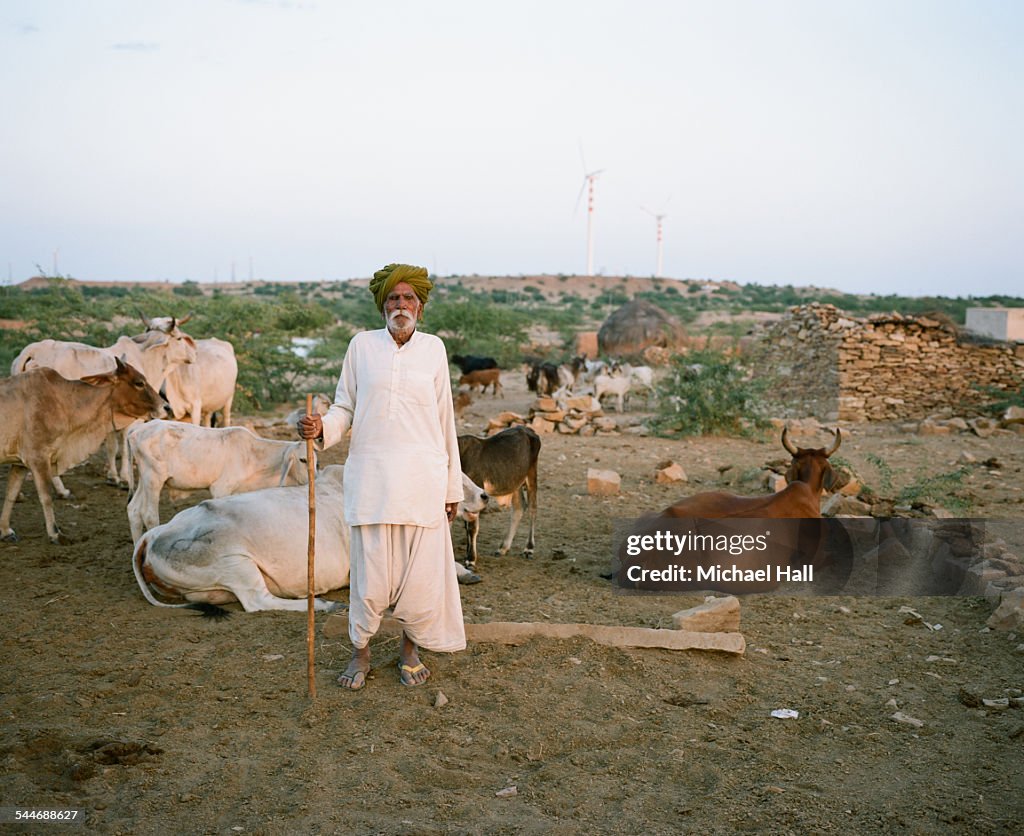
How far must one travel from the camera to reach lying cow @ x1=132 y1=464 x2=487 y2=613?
550 centimetres

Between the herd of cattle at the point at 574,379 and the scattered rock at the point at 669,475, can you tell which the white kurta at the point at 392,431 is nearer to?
the scattered rock at the point at 669,475

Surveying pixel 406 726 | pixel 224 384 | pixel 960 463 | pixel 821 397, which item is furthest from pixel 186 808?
pixel 821 397

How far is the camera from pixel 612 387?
17.4 m

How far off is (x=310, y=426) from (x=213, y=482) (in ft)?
9.84

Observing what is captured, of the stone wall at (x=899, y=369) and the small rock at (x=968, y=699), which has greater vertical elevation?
the stone wall at (x=899, y=369)

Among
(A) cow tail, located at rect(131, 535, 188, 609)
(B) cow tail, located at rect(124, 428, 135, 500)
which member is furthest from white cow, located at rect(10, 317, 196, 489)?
(A) cow tail, located at rect(131, 535, 188, 609)

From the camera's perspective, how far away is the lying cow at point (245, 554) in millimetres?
5496

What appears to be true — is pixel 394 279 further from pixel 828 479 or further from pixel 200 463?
pixel 828 479

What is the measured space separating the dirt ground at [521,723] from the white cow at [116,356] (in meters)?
3.75

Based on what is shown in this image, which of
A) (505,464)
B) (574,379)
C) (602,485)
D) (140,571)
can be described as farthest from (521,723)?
(574,379)

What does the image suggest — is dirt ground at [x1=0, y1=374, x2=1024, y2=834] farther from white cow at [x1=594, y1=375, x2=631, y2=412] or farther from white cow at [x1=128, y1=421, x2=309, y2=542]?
white cow at [x1=594, y1=375, x2=631, y2=412]

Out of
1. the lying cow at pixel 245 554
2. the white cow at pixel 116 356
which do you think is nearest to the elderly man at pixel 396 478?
the lying cow at pixel 245 554

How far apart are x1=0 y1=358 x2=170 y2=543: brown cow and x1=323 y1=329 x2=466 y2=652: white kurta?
12.4 feet

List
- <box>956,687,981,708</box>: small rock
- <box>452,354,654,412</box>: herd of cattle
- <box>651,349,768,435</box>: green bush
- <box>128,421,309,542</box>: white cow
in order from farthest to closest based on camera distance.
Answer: <box>452,354,654,412</box>: herd of cattle
<box>651,349,768,435</box>: green bush
<box>128,421,309,542</box>: white cow
<box>956,687,981,708</box>: small rock
